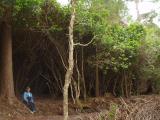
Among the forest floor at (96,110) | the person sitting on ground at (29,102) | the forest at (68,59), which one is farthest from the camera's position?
the person sitting on ground at (29,102)

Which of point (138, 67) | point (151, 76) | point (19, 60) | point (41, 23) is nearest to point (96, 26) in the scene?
point (41, 23)

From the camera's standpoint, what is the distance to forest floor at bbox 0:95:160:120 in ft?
30.7

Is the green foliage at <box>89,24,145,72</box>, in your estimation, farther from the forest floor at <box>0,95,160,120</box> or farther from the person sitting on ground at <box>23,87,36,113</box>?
the person sitting on ground at <box>23,87,36,113</box>

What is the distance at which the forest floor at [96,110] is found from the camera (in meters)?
9.36

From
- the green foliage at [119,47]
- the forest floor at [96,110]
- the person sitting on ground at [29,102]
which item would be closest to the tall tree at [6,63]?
the forest floor at [96,110]

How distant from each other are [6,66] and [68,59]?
3360 mm

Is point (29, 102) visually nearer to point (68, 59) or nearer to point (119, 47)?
point (68, 59)

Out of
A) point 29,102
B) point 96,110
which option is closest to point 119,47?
point 96,110

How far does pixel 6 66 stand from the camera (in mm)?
20125

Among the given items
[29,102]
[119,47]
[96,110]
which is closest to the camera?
[29,102]

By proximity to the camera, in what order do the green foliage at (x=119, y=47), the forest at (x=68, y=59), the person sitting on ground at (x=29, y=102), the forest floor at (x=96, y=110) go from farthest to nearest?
the green foliage at (x=119, y=47) → the person sitting on ground at (x=29, y=102) → the forest at (x=68, y=59) → the forest floor at (x=96, y=110)

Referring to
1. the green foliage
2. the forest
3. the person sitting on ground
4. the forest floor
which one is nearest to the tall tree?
the forest

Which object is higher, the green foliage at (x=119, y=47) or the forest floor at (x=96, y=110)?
the green foliage at (x=119, y=47)

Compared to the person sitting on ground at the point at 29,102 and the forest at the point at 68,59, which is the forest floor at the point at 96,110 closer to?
the forest at the point at 68,59
